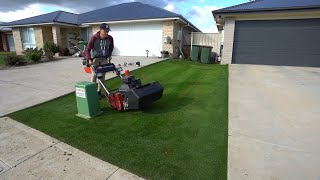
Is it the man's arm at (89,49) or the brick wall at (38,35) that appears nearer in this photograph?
the man's arm at (89,49)

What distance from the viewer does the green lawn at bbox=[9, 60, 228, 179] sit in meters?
2.54

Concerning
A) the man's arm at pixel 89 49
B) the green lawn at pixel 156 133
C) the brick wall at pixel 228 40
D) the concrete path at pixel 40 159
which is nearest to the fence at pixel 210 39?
the brick wall at pixel 228 40

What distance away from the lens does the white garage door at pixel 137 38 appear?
14156 millimetres

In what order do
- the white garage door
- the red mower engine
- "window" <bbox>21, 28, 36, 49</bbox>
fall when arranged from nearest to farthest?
the red mower engine → the white garage door → "window" <bbox>21, 28, 36, 49</bbox>

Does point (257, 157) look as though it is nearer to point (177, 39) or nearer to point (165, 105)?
point (165, 105)

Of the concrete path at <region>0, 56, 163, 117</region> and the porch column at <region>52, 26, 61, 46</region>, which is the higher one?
the porch column at <region>52, 26, 61, 46</region>

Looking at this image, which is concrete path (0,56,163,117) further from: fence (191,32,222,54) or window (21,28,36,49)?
window (21,28,36,49)

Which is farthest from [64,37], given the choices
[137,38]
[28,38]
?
[137,38]

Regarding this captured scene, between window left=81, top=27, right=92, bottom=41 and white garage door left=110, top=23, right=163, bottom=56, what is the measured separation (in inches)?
121

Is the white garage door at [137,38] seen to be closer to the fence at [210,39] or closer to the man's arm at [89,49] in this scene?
the fence at [210,39]

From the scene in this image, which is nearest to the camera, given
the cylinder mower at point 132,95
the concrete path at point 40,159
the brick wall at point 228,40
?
the concrete path at point 40,159

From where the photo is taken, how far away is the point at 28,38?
735 inches

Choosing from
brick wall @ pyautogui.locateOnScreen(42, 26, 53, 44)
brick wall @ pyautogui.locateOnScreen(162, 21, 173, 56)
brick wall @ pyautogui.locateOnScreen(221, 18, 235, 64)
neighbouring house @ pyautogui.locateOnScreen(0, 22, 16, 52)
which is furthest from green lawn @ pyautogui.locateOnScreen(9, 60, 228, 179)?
neighbouring house @ pyautogui.locateOnScreen(0, 22, 16, 52)

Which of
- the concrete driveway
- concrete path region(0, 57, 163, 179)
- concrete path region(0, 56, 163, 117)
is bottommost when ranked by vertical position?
concrete path region(0, 57, 163, 179)
